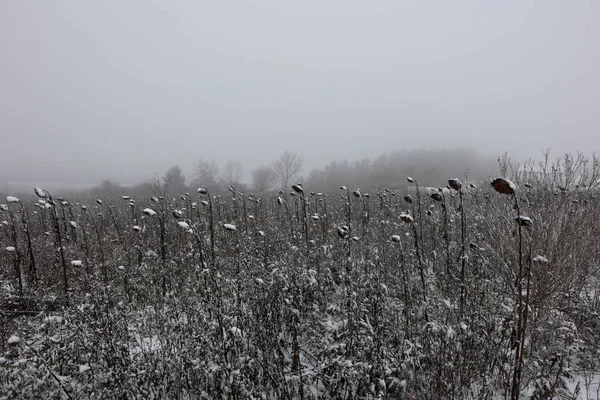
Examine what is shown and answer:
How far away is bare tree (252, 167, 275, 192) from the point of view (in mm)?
53531

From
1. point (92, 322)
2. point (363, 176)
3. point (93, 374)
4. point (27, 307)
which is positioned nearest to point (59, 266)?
point (27, 307)

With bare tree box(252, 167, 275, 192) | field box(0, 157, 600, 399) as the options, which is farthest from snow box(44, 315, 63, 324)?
bare tree box(252, 167, 275, 192)

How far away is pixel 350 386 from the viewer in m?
3.27

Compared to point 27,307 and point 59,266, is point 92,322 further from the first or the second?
point 59,266

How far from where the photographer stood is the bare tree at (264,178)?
53.5 meters

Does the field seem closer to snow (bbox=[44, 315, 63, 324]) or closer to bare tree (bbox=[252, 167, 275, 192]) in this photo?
snow (bbox=[44, 315, 63, 324])

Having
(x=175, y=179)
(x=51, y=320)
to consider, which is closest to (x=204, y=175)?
(x=175, y=179)

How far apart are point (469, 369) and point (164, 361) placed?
4000mm

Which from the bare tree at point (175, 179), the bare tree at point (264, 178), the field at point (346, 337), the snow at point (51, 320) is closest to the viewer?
the field at point (346, 337)

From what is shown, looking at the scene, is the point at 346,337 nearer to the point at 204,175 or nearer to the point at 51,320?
the point at 51,320

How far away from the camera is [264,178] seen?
178 feet

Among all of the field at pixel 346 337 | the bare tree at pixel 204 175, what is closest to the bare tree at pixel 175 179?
the bare tree at pixel 204 175

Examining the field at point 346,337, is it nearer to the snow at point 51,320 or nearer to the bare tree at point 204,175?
the snow at point 51,320

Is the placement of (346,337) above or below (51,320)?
below
